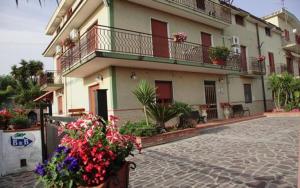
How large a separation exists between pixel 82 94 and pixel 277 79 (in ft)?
48.2

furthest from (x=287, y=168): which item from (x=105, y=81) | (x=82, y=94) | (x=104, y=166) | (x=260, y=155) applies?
(x=82, y=94)

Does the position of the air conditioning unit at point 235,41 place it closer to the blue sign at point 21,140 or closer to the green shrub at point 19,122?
the green shrub at point 19,122

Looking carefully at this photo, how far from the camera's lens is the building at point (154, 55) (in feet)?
39.7

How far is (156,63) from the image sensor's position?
12508 millimetres

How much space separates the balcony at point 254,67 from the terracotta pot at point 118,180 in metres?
18.7

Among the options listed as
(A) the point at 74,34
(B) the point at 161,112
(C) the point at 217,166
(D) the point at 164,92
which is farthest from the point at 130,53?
(C) the point at 217,166

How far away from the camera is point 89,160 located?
260 cm

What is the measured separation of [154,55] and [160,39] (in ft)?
3.80

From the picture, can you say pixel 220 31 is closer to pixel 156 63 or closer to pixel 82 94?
pixel 156 63

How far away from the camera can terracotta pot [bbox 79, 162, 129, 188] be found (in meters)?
2.56

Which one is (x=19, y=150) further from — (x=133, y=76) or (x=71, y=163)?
(x=133, y=76)

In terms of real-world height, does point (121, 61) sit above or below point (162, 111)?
above

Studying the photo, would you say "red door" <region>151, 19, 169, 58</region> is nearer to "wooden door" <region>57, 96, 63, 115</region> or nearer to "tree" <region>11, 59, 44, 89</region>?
"wooden door" <region>57, 96, 63, 115</region>

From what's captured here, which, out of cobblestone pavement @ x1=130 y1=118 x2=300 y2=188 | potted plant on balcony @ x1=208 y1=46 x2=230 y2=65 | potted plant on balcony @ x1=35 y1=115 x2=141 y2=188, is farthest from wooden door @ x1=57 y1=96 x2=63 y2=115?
potted plant on balcony @ x1=35 y1=115 x2=141 y2=188
